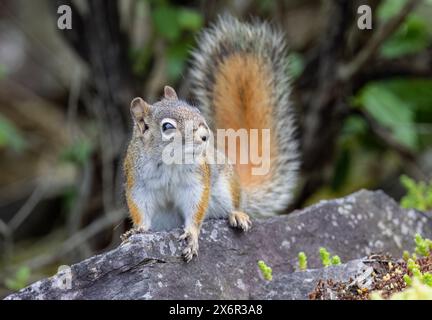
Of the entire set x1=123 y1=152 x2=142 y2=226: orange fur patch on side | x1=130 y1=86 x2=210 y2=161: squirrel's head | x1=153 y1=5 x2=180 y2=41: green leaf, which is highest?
x1=153 y1=5 x2=180 y2=41: green leaf

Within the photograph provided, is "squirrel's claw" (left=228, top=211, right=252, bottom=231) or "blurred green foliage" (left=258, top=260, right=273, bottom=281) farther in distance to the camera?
"squirrel's claw" (left=228, top=211, right=252, bottom=231)

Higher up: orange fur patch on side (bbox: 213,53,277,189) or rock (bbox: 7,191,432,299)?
orange fur patch on side (bbox: 213,53,277,189)

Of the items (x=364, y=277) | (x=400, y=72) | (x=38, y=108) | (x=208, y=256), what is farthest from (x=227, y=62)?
(x=38, y=108)

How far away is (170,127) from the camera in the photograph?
3.35 m

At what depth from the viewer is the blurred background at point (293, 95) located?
5.64 metres

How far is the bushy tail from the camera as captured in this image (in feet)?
14.3

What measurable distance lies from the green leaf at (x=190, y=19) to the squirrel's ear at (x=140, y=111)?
6.48 feet

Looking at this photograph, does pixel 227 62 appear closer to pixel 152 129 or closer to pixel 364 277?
pixel 152 129

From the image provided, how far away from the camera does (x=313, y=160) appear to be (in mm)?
6281

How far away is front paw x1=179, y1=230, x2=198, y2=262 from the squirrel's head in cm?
35

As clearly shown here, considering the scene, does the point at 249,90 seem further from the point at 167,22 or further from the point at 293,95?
the point at 293,95

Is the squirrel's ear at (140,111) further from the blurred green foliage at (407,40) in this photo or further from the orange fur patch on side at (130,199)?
the blurred green foliage at (407,40)

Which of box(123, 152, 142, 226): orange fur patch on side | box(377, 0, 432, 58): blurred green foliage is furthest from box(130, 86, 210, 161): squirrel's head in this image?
box(377, 0, 432, 58): blurred green foliage

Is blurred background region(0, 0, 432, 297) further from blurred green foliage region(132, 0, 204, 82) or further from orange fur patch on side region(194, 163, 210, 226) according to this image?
orange fur patch on side region(194, 163, 210, 226)
